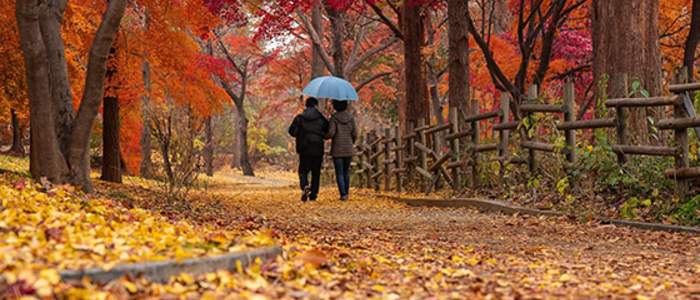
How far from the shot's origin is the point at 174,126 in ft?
34.5

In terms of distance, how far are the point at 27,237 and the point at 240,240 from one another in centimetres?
106

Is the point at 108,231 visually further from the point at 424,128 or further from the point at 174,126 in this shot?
the point at 424,128

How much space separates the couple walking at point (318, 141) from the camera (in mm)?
13258

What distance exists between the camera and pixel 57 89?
30.7 feet

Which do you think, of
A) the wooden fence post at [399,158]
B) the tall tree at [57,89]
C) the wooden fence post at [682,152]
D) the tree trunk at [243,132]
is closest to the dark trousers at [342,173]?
the wooden fence post at [399,158]

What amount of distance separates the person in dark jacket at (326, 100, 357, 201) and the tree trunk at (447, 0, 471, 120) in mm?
2009

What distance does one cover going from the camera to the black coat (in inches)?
521

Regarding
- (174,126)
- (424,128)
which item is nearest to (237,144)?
(424,128)

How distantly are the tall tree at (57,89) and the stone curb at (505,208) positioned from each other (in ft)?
15.2

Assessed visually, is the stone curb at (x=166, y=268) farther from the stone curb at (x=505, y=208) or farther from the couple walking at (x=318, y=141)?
the couple walking at (x=318, y=141)

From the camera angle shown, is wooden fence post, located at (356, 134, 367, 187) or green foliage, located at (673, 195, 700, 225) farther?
wooden fence post, located at (356, 134, 367, 187)

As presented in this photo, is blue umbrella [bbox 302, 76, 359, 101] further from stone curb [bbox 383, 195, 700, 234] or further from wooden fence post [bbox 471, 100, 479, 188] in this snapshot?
wooden fence post [bbox 471, 100, 479, 188]

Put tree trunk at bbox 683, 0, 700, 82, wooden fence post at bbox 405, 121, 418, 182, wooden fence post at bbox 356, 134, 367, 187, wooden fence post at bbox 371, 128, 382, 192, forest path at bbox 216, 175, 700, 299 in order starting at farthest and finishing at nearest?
wooden fence post at bbox 356, 134, 367, 187 → wooden fence post at bbox 371, 128, 382, 192 → wooden fence post at bbox 405, 121, 418, 182 → tree trunk at bbox 683, 0, 700, 82 → forest path at bbox 216, 175, 700, 299

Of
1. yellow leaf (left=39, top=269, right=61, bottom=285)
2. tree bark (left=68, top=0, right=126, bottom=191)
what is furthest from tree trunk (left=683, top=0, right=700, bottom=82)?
yellow leaf (left=39, top=269, right=61, bottom=285)
